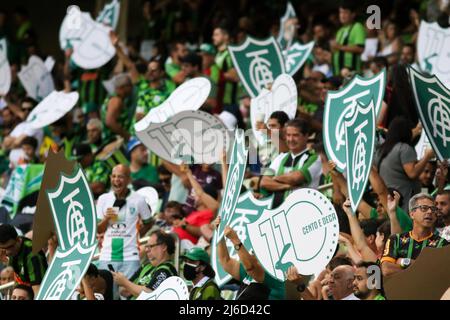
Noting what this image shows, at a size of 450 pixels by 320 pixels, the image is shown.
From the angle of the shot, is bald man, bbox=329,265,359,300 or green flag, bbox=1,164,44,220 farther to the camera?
green flag, bbox=1,164,44,220

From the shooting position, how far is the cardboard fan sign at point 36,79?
17.5 m

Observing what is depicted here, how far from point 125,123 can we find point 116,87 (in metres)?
0.53

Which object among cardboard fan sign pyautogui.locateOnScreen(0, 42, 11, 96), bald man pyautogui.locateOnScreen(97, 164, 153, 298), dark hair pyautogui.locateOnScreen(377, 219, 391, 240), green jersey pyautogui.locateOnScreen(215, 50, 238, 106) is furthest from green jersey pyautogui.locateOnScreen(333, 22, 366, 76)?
dark hair pyautogui.locateOnScreen(377, 219, 391, 240)

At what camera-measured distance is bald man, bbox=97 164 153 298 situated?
12148 millimetres

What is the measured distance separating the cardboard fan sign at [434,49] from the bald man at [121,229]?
9.90ft

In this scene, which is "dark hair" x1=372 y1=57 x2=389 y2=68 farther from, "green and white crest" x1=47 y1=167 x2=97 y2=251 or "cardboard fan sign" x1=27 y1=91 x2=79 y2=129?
"green and white crest" x1=47 y1=167 x2=97 y2=251

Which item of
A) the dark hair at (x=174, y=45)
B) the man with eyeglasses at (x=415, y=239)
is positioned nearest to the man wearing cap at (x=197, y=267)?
the man with eyeglasses at (x=415, y=239)

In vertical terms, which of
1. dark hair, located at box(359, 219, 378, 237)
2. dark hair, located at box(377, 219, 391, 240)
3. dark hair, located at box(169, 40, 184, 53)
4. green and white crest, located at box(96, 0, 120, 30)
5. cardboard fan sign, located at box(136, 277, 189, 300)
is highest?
green and white crest, located at box(96, 0, 120, 30)

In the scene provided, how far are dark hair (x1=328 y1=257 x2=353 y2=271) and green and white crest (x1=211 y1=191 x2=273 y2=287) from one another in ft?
3.74

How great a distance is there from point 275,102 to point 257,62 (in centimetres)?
165

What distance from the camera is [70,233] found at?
10938 millimetres

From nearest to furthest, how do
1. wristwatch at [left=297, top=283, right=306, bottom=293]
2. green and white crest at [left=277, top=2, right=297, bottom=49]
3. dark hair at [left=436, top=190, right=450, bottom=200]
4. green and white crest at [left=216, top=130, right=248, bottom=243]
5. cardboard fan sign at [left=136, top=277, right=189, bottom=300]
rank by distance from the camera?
cardboard fan sign at [left=136, top=277, right=189, bottom=300]
wristwatch at [left=297, top=283, right=306, bottom=293]
dark hair at [left=436, top=190, right=450, bottom=200]
green and white crest at [left=216, top=130, right=248, bottom=243]
green and white crest at [left=277, top=2, right=297, bottom=49]

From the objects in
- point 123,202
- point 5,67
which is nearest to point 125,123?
point 5,67

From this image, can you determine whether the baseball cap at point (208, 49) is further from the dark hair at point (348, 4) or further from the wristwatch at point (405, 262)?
the wristwatch at point (405, 262)
